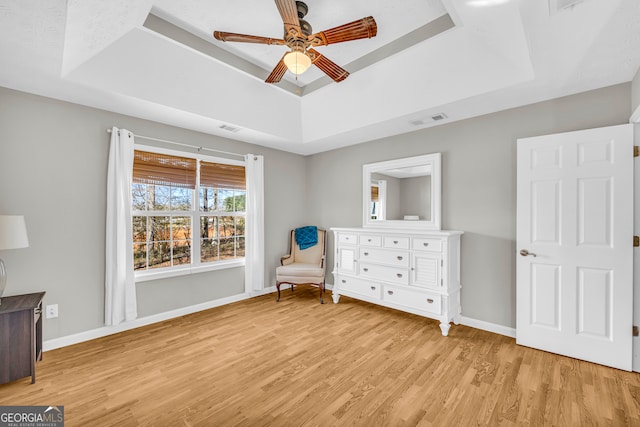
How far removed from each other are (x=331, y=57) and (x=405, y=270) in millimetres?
2661

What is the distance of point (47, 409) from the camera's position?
5.95ft

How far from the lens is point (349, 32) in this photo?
2018 millimetres

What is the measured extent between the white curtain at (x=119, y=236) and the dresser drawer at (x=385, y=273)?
2837 mm

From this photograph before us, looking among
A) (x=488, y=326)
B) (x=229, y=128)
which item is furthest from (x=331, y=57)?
(x=488, y=326)

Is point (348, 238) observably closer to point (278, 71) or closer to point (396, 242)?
point (396, 242)

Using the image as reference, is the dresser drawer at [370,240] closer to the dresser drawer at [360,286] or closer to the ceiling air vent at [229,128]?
the dresser drawer at [360,286]

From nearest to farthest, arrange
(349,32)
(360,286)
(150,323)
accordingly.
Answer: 1. (349,32)
2. (150,323)
3. (360,286)

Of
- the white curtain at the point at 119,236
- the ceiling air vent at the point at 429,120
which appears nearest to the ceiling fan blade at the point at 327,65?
the ceiling air vent at the point at 429,120

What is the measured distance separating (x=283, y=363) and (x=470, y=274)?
233 cm

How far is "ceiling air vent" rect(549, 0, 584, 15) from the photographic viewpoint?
153 centimetres

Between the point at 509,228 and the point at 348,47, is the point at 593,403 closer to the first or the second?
the point at 509,228

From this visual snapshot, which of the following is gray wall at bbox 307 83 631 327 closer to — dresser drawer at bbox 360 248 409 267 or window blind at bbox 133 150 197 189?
dresser drawer at bbox 360 248 409 267

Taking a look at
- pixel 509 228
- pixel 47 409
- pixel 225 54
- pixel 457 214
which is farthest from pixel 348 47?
pixel 47 409

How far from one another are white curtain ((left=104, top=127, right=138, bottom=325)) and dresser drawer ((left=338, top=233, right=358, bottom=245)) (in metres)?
2.66
